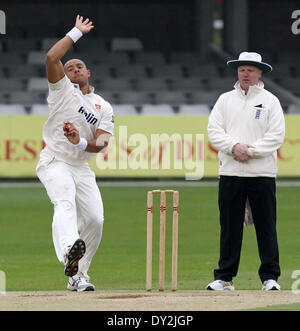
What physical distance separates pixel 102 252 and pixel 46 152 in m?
4.26

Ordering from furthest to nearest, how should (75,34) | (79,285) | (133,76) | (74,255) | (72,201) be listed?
(133,76)
(79,285)
(72,201)
(75,34)
(74,255)

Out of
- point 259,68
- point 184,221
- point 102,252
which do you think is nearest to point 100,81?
point 184,221

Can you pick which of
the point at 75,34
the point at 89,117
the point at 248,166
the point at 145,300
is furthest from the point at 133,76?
the point at 145,300

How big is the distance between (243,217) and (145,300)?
1582 millimetres

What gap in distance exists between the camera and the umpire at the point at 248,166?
32.7 ft

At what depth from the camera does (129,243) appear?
15.1 metres

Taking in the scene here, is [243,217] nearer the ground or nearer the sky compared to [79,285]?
nearer the sky

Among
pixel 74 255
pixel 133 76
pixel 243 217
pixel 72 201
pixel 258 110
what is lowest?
pixel 74 255

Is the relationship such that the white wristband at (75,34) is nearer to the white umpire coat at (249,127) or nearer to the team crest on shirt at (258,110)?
the white umpire coat at (249,127)

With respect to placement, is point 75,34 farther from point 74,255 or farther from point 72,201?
point 74,255

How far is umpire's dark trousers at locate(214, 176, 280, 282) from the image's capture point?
393 inches

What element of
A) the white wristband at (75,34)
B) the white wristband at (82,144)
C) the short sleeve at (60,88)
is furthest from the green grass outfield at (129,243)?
the white wristband at (75,34)

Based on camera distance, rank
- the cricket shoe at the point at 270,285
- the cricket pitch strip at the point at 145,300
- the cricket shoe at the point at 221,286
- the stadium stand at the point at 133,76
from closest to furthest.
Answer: the cricket pitch strip at the point at 145,300 < the cricket shoe at the point at 270,285 < the cricket shoe at the point at 221,286 < the stadium stand at the point at 133,76

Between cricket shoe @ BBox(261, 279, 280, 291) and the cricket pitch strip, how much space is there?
234 millimetres
